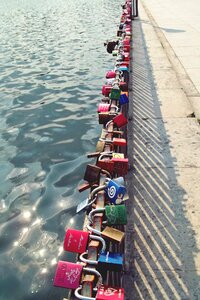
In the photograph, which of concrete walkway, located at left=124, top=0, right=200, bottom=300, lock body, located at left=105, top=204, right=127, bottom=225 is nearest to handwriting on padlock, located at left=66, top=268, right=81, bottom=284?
lock body, located at left=105, top=204, right=127, bottom=225

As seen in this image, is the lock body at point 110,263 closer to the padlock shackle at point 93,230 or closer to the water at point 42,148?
the padlock shackle at point 93,230

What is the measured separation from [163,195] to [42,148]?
383cm

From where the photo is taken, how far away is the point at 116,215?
3.49m

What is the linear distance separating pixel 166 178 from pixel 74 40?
54.2 feet

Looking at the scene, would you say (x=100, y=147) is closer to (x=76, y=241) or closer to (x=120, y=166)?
(x=120, y=166)

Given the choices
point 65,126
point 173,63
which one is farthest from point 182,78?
point 65,126

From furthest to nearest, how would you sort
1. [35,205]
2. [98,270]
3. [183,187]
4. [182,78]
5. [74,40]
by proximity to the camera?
1. [74,40]
2. [182,78]
3. [35,205]
4. [183,187]
5. [98,270]

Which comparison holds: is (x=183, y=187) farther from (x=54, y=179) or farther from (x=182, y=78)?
(x=182, y=78)

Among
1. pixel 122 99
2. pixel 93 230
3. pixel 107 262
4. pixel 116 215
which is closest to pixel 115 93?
pixel 122 99

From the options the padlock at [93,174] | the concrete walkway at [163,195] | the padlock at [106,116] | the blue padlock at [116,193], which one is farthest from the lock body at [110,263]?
the padlock at [106,116]

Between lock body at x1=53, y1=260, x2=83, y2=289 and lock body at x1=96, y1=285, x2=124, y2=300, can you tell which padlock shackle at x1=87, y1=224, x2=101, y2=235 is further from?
lock body at x1=96, y1=285, x2=124, y2=300

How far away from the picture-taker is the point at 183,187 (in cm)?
515

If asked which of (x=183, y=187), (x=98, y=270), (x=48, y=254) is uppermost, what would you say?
(x=98, y=270)

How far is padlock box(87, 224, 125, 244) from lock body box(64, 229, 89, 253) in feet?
0.38
